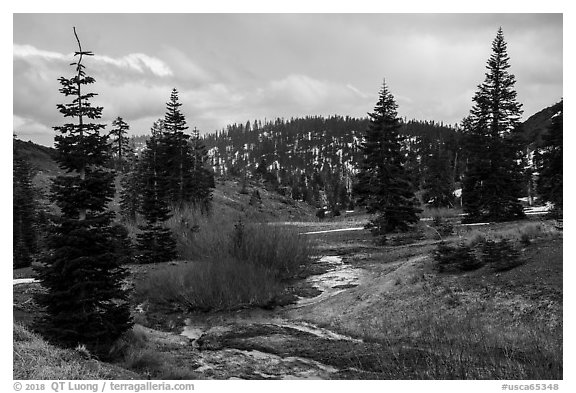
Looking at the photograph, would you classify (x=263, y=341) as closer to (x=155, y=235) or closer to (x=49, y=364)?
(x=49, y=364)

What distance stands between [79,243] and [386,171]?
83.1 ft

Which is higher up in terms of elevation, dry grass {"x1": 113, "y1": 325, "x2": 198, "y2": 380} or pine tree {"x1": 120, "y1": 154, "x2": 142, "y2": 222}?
pine tree {"x1": 120, "y1": 154, "x2": 142, "y2": 222}

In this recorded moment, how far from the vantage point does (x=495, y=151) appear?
111 feet

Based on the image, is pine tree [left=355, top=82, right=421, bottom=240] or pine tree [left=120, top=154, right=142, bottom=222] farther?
pine tree [left=120, top=154, right=142, bottom=222]

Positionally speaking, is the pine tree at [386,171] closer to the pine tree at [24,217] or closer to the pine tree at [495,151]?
the pine tree at [495,151]

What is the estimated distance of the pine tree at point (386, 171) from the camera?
32875 mm

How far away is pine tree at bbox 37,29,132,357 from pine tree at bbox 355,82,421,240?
24.3 metres

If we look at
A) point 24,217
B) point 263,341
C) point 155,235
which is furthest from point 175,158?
point 263,341

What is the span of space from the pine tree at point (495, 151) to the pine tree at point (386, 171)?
635 cm

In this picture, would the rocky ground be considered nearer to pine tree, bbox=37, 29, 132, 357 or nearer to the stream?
the stream

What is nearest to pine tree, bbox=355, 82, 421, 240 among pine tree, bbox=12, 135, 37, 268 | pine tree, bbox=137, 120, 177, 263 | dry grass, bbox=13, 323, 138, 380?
pine tree, bbox=137, 120, 177, 263

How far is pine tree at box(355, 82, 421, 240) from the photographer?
108ft
